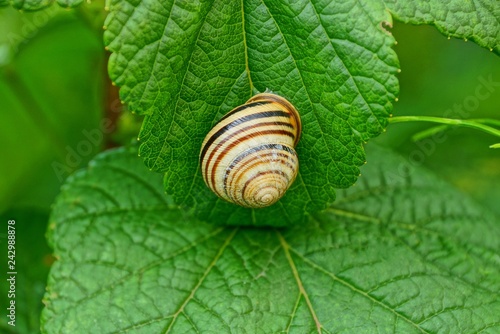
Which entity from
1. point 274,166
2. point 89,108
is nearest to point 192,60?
point 274,166

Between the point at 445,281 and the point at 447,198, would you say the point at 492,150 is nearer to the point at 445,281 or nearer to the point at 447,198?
the point at 447,198

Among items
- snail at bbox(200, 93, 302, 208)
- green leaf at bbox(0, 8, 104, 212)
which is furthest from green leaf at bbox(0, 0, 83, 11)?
green leaf at bbox(0, 8, 104, 212)

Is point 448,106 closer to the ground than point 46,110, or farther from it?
farther from it

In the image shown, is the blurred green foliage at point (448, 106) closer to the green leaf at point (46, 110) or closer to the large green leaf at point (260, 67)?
the large green leaf at point (260, 67)

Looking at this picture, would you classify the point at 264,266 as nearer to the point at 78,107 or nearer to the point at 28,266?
the point at 28,266

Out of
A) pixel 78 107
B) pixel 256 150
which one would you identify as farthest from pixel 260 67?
pixel 78 107

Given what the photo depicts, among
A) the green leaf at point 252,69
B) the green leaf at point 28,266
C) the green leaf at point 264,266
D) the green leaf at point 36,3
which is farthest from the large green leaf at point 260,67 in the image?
the green leaf at point 28,266

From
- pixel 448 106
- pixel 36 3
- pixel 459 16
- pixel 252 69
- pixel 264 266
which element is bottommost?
pixel 264 266
